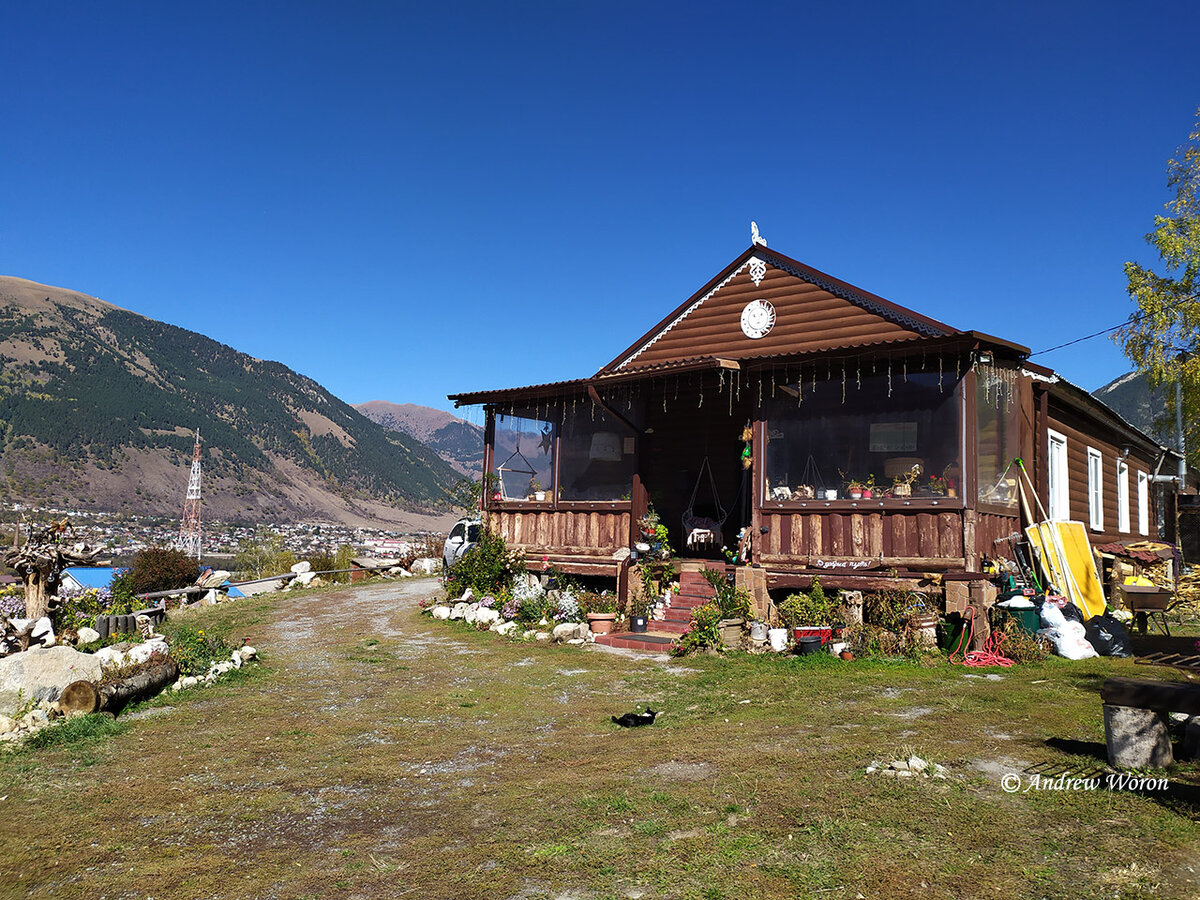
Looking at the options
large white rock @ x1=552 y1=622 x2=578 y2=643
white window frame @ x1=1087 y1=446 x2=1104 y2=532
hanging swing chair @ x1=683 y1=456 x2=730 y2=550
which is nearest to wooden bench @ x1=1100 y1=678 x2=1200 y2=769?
large white rock @ x1=552 y1=622 x2=578 y2=643

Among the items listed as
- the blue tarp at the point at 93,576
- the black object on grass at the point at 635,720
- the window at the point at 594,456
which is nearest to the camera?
the black object on grass at the point at 635,720

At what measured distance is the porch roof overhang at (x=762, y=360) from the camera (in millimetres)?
11688

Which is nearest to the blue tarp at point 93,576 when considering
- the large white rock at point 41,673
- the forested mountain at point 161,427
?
the large white rock at point 41,673

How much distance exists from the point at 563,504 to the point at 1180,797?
11571 mm

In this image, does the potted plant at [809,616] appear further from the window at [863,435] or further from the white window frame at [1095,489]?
the white window frame at [1095,489]

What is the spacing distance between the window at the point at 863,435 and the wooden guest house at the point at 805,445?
2cm

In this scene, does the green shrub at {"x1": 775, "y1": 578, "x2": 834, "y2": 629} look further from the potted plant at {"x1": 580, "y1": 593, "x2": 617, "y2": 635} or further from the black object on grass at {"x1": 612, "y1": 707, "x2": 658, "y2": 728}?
the black object on grass at {"x1": 612, "y1": 707, "x2": 658, "y2": 728}

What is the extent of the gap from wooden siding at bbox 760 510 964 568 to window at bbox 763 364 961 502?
1.34 feet

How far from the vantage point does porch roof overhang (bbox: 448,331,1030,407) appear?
38.3ft

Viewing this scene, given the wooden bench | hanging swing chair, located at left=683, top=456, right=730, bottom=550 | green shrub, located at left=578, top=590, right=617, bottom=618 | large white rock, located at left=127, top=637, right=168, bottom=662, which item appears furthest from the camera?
hanging swing chair, located at left=683, top=456, right=730, bottom=550

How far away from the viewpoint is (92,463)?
80.0 metres

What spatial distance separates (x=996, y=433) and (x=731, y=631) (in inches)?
206

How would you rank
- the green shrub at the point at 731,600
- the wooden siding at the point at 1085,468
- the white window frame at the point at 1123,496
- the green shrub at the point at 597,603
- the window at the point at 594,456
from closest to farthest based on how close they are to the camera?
1. the green shrub at the point at 731,600
2. the green shrub at the point at 597,603
3. the window at the point at 594,456
4. the wooden siding at the point at 1085,468
5. the white window frame at the point at 1123,496

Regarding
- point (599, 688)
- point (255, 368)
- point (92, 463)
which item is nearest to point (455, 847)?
point (599, 688)
